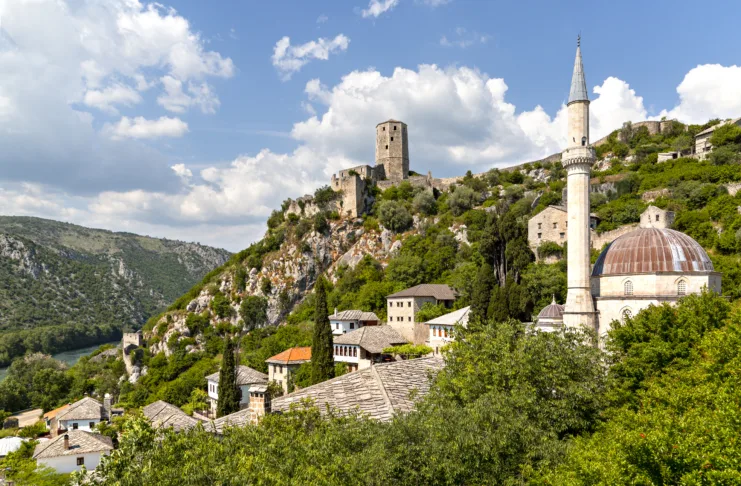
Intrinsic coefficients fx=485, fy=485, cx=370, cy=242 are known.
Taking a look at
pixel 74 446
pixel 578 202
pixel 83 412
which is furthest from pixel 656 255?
pixel 83 412

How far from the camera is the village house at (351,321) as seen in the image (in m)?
51.4

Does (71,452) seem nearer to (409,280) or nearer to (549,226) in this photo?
(409,280)

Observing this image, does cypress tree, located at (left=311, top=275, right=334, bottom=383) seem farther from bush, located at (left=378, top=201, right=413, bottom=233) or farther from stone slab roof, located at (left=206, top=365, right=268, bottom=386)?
bush, located at (left=378, top=201, right=413, bottom=233)

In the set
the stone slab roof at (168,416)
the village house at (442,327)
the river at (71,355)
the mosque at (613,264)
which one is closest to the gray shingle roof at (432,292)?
the village house at (442,327)

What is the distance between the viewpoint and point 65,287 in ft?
473

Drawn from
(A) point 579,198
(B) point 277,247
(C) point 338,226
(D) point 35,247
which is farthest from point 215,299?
(D) point 35,247

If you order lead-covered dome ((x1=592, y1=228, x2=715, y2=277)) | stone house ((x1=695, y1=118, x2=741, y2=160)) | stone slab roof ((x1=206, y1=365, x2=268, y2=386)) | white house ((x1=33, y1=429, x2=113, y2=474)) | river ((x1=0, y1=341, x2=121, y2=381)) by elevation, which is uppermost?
stone house ((x1=695, y1=118, x2=741, y2=160))

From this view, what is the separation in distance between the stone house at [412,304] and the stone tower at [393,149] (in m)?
36.6

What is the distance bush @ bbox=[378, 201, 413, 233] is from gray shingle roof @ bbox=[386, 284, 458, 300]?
18524 millimetres

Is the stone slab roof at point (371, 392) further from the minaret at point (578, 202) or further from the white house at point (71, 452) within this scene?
the white house at point (71, 452)

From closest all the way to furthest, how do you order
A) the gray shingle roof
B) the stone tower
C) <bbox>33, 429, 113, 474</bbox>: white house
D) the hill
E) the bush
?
<bbox>33, 429, 113, 474</bbox>: white house
the gray shingle roof
the bush
the stone tower
the hill

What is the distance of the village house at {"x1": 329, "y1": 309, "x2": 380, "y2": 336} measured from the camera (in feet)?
169

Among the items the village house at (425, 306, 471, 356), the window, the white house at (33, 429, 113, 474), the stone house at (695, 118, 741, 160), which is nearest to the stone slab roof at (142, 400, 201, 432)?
the white house at (33, 429, 113, 474)

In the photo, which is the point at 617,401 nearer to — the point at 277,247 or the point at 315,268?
the point at 315,268
